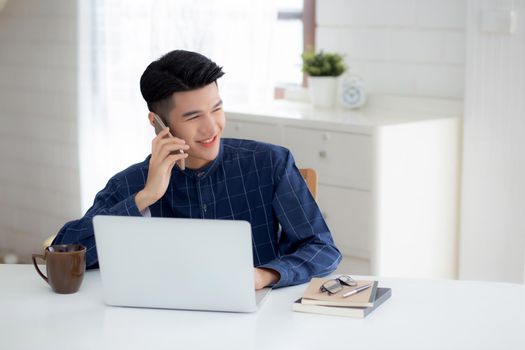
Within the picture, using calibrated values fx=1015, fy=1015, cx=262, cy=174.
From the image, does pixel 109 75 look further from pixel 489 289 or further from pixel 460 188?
pixel 489 289

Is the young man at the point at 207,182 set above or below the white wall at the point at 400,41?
below

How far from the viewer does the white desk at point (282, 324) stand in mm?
1840

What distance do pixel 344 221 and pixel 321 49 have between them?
0.93m

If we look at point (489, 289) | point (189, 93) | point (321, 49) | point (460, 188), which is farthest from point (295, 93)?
point (489, 289)

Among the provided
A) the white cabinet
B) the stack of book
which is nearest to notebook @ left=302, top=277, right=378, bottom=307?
the stack of book

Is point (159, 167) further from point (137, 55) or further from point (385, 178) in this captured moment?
point (137, 55)

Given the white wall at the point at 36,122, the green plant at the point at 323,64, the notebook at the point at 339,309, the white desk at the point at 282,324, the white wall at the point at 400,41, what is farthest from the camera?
the white wall at the point at 36,122

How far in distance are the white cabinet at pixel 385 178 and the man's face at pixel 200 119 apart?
3.78ft

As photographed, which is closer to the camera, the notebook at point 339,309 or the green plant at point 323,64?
the notebook at point 339,309

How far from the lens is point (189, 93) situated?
244 cm

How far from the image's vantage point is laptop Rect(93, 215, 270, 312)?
1937 millimetres

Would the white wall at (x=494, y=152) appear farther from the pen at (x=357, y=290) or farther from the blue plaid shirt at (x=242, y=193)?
the pen at (x=357, y=290)

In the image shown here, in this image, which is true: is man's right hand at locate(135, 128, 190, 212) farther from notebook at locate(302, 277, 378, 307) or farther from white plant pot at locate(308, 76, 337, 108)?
white plant pot at locate(308, 76, 337, 108)

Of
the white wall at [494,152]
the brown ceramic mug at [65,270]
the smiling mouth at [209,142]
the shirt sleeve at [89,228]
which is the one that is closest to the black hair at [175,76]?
the smiling mouth at [209,142]
